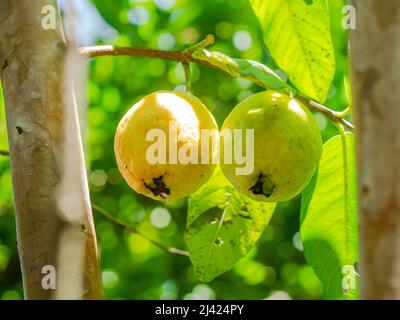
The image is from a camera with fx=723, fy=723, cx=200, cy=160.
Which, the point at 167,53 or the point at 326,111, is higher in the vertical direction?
the point at 167,53

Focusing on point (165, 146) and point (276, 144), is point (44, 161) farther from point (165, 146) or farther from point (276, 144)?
point (276, 144)

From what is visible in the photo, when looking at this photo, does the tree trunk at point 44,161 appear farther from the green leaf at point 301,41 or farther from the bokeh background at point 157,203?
the bokeh background at point 157,203

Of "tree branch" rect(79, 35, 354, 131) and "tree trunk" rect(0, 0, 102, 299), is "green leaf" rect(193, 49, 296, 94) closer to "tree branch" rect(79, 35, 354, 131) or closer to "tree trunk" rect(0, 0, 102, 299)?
"tree branch" rect(79, 35, 354, 131)

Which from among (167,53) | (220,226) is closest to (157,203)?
(220,226)

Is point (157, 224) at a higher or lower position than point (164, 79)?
lower

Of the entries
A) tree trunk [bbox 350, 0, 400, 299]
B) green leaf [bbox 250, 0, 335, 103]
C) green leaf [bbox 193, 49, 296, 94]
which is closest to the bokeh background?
green leaf [bbox 250, 0, 335, 103]
